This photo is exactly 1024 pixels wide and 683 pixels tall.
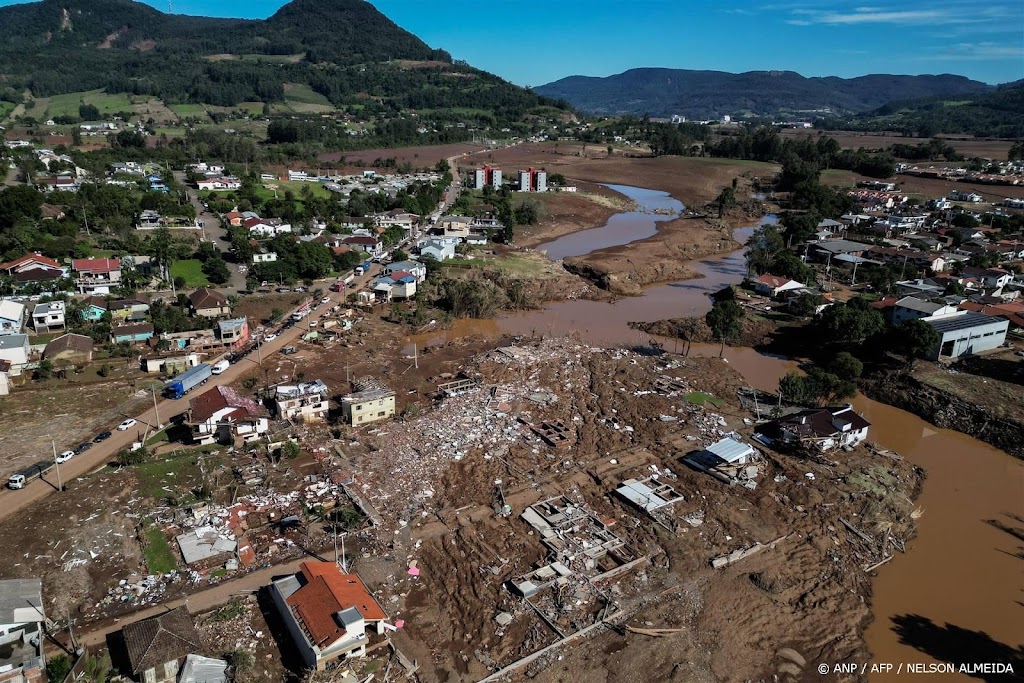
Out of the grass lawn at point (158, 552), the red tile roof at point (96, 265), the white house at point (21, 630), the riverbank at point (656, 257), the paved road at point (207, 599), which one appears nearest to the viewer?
the white house at point (21, 630)

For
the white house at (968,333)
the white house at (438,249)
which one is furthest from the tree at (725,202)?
the white house at (968,333)

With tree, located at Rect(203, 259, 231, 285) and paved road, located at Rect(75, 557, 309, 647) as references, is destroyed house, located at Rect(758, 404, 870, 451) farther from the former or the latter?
tree, located at Rect(203, 259, 231, 285)

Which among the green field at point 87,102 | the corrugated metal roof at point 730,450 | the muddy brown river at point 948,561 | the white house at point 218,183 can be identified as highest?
the green field at point 87,102

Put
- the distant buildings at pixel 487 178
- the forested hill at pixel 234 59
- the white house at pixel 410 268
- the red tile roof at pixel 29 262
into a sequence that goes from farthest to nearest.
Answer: the forested hill at pixel 234 59 → the distant buildings at pixel 487 178 → the white house at pixel 410 268 → the red tile roof at pixel 29 262

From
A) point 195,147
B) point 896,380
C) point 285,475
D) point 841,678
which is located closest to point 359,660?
point 285,475

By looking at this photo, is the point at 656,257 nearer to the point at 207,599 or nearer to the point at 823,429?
the point at 823,429

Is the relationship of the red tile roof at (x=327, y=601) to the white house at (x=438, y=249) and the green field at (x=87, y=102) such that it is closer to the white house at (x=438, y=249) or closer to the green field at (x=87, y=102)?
the white house at (x=438, y=249)

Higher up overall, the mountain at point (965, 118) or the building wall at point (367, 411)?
the mountain at point (965, 118)
